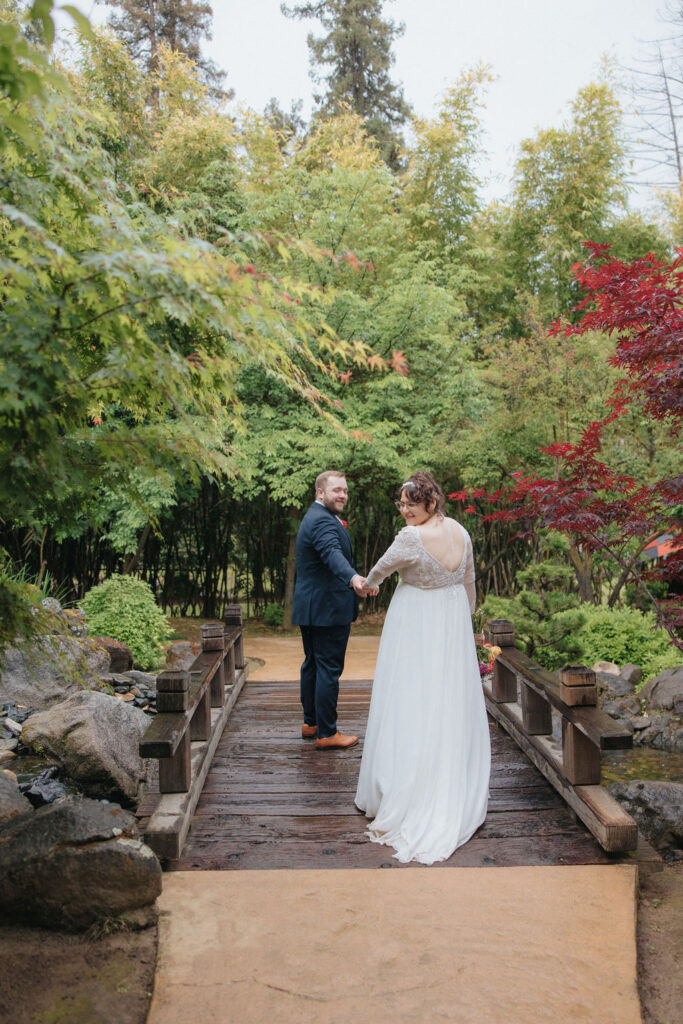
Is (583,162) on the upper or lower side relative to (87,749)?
upper

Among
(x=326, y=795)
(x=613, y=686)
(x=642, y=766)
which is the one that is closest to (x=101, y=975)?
(x=326, y=795)

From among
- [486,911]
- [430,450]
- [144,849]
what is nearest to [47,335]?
[144,849]

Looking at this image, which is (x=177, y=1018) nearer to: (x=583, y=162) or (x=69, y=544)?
(x=69, y=544)

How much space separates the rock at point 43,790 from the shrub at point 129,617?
7.89 feet

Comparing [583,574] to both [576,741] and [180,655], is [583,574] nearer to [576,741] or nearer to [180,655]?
[180,655]

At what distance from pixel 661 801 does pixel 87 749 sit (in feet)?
10.1

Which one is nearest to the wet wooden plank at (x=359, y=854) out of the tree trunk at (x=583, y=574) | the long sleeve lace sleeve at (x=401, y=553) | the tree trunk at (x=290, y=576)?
the long sleeve lace sleeve at (x=401, y=553)

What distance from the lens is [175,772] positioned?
3.25 m

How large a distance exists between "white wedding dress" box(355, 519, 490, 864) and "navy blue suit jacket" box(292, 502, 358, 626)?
55 centimetres

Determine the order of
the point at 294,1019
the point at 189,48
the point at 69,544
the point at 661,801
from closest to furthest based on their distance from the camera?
the point at 294,1019 → the point at 661,801 → the point at 69,544 → the point at 189,48

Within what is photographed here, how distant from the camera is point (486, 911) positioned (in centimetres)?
260

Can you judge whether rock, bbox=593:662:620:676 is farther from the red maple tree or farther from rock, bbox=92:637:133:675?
rock, bbox=92:637:133:675

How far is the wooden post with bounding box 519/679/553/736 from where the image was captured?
4.02 metres

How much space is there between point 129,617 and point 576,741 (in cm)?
469
